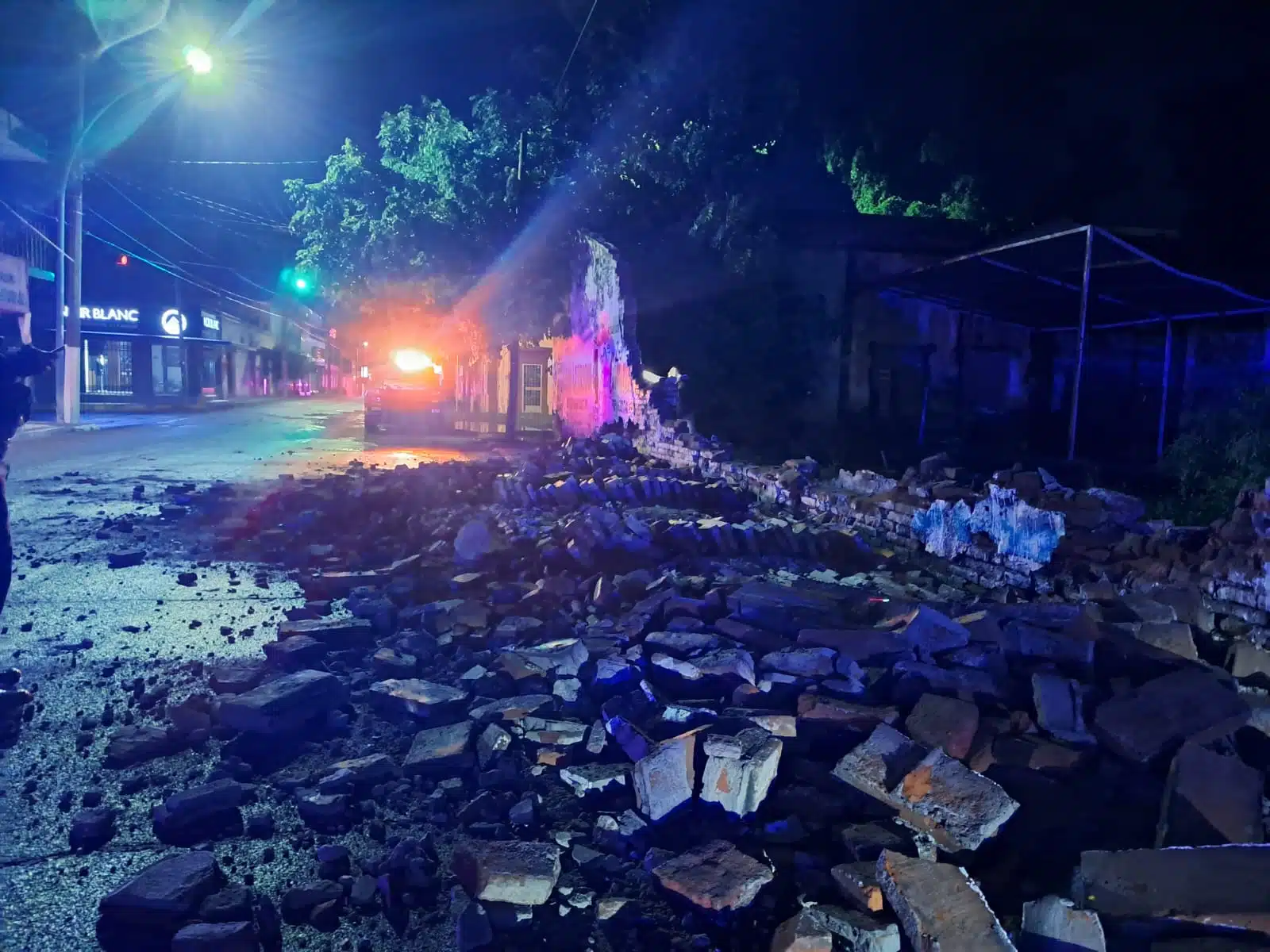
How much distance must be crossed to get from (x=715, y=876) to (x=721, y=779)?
1.46ft

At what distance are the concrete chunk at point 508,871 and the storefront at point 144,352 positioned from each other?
128ft

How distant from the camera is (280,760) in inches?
146

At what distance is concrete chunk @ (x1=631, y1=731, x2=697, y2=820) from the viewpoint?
3.16 metres

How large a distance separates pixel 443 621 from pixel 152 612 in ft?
7.46

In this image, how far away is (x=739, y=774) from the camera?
123 inches

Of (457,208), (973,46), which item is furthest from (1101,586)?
(457,208)

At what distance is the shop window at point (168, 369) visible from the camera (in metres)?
39.8

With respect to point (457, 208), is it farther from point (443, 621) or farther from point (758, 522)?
point (443, 621)

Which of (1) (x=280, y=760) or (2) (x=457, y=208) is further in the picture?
(2) (x=457, y=208)

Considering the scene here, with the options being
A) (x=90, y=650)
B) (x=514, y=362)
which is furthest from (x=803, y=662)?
(x=514, y=362)

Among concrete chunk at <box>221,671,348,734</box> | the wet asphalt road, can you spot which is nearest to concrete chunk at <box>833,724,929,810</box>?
the wet asphalt road

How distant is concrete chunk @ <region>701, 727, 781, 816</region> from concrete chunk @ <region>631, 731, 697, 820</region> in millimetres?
78

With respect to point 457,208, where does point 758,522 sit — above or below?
below

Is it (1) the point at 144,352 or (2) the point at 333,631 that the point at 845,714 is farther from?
(1) the point at 144,352
